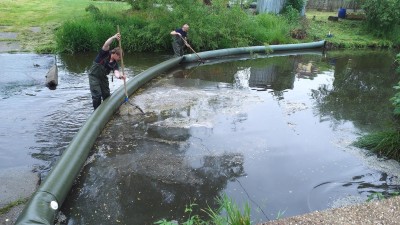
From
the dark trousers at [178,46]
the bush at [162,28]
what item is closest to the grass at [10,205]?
the dark trousers at [178,46]

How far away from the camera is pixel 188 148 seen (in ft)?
21.2

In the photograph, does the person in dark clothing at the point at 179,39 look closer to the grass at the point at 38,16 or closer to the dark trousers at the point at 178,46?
the dark trousers at the point at 178,46

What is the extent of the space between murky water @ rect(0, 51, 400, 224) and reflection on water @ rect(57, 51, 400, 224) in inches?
0.8

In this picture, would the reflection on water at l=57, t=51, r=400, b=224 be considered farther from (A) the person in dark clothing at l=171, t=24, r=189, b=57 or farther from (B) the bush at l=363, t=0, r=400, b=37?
(B) the bush at l=363, t=0, r=400, b=37

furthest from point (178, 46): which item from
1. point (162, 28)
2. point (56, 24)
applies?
point (56, 24)

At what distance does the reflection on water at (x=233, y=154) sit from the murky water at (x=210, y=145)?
21 millimetres

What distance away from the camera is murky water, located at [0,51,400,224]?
502 centimetres

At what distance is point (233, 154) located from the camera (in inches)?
248

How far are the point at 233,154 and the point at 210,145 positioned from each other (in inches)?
20.2

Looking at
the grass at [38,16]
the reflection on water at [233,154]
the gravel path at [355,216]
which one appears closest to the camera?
the gravel path at [355,216]

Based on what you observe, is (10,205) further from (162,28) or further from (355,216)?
(162,28)

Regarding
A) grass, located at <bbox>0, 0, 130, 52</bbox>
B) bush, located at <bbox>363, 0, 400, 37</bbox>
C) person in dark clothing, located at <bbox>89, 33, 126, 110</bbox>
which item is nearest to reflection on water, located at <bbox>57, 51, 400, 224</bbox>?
person in dark clothing, located at <bbox>89, 33, 126, 110</bbox>

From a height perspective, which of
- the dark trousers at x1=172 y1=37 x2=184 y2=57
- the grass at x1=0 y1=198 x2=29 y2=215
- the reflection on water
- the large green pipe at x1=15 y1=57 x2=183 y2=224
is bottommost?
the reflection on water

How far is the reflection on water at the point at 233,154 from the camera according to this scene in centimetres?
496
